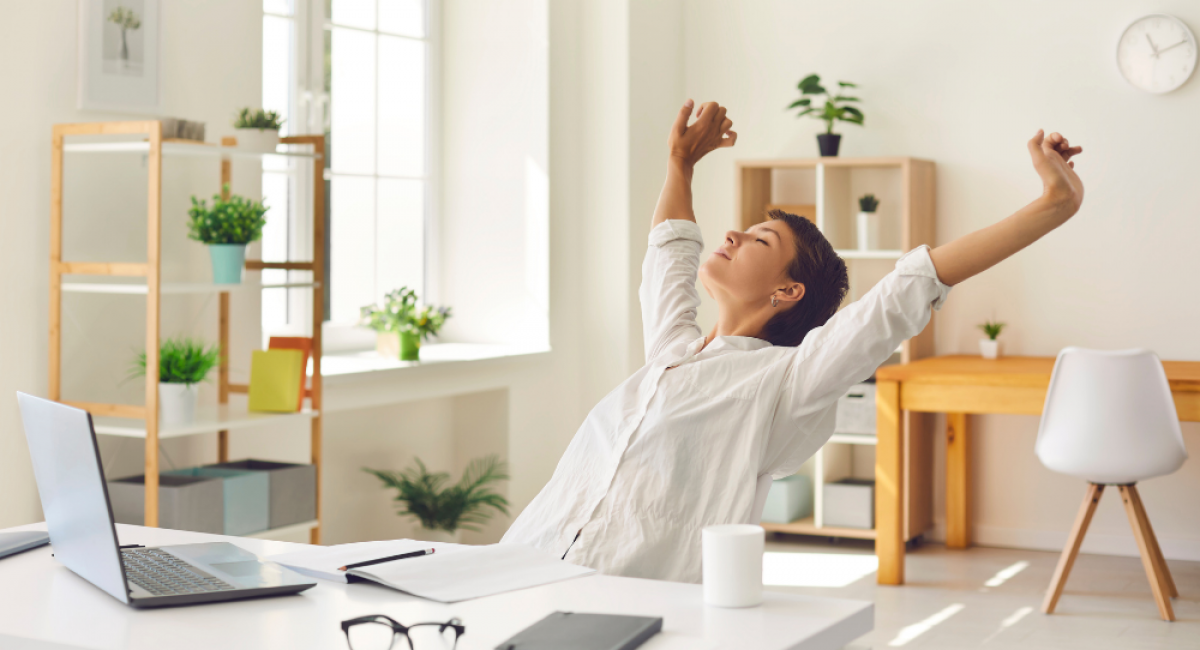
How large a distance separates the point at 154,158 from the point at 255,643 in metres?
1.93

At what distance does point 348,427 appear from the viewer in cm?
418

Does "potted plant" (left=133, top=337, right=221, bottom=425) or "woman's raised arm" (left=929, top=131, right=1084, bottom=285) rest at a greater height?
"woman's raised arm" (left=929, top=131, right=1084, bottom=285)

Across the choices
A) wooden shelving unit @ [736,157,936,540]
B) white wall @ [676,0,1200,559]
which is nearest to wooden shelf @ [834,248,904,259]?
wooden shelving unit @ [736,157,936,540]

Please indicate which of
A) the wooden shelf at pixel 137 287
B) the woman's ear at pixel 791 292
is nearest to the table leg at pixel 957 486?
the wooden shelf at pixel 137 287

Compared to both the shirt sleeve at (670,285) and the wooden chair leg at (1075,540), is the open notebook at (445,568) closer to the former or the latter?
the shirt sleeve at (670,285)

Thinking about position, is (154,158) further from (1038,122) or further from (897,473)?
(1038,122)

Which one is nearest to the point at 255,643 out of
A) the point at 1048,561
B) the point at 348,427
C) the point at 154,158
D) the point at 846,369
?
the point at 846,369

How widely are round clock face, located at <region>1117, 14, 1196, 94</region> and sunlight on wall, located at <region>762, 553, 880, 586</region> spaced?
208cm

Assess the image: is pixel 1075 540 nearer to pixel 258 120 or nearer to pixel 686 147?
pixel 686 147

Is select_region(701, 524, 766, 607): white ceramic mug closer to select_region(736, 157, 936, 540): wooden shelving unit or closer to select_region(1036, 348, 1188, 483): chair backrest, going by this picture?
select_region(1036, 348, 1188, 483): chair backrest

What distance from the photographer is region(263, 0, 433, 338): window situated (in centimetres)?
409

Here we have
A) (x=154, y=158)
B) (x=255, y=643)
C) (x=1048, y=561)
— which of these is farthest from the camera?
(x=1048, y=561)

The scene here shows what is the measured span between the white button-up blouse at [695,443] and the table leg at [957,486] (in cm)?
309

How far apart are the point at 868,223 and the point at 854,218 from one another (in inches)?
11.4
